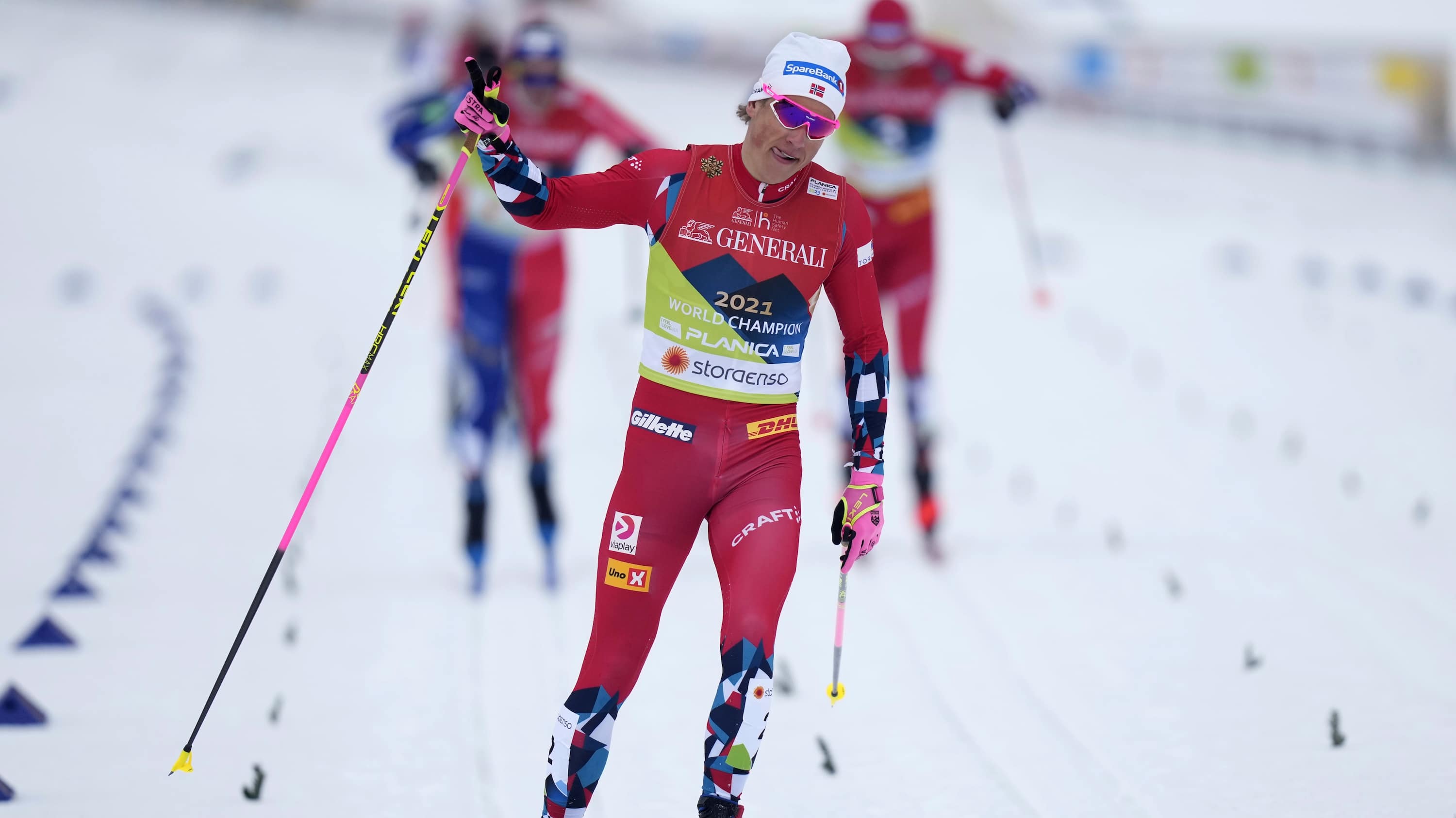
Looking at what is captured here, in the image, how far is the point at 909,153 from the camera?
788 centimetres

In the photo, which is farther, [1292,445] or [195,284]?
[195,284]

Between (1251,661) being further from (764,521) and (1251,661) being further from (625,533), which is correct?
(625,533)

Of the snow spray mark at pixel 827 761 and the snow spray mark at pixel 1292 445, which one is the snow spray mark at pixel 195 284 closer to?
the snow spray mark at pixel 1292 445

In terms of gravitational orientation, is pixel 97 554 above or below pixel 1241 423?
below

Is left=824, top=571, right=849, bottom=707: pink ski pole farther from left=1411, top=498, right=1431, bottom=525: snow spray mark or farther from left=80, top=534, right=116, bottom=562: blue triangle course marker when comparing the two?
left=1411, top=498, right=1431, bottom=525: snow spray mark

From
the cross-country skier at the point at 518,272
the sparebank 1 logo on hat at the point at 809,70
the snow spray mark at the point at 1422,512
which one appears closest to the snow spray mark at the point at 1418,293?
the snow spray mark at the point at 1422,512

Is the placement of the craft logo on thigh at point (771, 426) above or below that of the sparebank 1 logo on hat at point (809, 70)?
below

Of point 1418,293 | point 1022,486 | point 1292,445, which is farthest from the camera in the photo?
point 1418,293

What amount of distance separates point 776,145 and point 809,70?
227 mm

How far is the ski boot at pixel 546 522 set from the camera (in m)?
7.44

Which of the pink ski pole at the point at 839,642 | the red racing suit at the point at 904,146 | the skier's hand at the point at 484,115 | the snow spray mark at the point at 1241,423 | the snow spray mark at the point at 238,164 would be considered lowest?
the pink ski pole at the point at 839,642

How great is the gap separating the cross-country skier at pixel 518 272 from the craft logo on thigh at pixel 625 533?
10.4 ft

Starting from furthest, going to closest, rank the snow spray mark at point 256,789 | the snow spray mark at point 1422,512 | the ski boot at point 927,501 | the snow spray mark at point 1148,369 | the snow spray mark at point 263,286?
the snow spray mark at point 263,286 < the snow spray mark at point 1148,369 < the snow spray mark at point 1422,512 < the ski boot at point 927,501 < the snow spray mark at point 256,789

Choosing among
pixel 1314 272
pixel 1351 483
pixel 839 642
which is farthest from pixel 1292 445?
pixel 839 642
